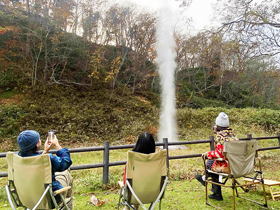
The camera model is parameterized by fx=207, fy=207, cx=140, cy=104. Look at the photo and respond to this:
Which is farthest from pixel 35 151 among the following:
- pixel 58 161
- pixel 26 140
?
pixel 58 161

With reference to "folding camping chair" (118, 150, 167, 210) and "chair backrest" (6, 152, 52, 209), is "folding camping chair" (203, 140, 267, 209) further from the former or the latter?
"chair backrest" (6, 152, 52, 209)

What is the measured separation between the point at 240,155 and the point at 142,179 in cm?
162

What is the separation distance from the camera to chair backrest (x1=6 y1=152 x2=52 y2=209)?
7.17 ft

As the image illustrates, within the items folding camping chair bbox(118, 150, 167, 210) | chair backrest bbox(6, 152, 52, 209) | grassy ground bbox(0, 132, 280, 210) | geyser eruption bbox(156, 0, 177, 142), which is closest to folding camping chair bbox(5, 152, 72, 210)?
chair backrest bbox(6, 152, 52, 209)

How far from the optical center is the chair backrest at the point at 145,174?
2.48m

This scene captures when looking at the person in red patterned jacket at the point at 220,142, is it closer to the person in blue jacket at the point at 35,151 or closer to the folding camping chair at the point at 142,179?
the folding camping chair at the point at 142,179

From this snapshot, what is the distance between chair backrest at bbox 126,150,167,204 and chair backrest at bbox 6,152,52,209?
90 centimetres

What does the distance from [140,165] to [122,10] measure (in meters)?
20.3

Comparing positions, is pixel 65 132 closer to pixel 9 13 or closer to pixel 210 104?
pixel 9 13

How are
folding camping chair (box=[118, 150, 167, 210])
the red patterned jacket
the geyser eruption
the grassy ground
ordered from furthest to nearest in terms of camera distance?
1. the geyser eruption
2. the grassy ground
3. the red patterned jacket
4. folding camping chair (box=[118, 150, 167, 210])

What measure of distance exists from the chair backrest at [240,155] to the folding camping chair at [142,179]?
3.80 ft

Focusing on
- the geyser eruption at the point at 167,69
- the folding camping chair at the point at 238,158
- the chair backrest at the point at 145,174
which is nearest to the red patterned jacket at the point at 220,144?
the folding camping chair at the point at 238,158

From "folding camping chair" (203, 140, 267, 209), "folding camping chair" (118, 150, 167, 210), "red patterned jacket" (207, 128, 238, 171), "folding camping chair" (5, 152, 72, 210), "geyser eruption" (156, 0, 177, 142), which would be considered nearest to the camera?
"folding camping chair" (5, 152, 72, 210)

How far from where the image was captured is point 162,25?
1566 centimetres
